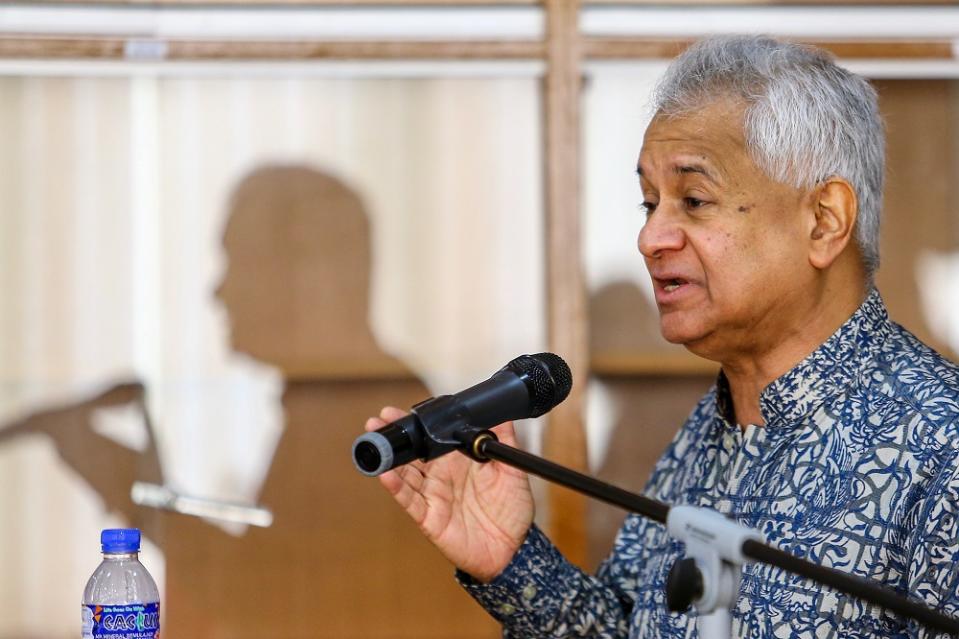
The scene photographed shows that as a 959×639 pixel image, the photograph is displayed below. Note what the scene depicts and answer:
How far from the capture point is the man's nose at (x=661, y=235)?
1.66 meters

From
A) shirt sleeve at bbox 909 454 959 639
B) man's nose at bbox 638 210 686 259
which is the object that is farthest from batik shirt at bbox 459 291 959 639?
man's nose at bbox 638 210 686 259

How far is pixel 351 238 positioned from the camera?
2889 millimetres

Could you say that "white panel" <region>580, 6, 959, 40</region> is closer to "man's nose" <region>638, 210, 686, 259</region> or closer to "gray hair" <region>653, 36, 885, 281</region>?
"gray hair" <region>653, 36, 885, 281</region>

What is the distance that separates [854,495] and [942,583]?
176mm

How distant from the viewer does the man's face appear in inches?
64.5

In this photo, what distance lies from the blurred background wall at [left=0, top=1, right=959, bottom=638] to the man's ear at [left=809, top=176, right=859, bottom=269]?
1.20m

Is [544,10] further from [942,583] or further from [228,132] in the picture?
[942,583]

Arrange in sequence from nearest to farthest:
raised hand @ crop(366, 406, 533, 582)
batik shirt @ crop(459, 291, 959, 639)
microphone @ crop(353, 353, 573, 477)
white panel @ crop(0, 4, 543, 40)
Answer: microphone @ crop(353, 353, 573, 477) → batik shirt @ crop(459, 291, 959, 639) → raised hand @ crop(366, 406, 533, 582) → white panel @ crop(0, 4, 543, 40)

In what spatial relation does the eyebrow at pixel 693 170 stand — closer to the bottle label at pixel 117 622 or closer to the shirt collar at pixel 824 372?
the shirt collar at pixel 824 372

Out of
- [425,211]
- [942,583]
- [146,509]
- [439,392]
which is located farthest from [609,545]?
[942,583]

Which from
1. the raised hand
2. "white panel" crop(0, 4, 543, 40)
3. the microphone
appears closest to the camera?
the microphone

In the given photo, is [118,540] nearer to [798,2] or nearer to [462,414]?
[462,414]

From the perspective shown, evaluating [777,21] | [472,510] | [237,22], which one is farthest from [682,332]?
[237,22]

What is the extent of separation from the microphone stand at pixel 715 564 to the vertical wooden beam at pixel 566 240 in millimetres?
1705
